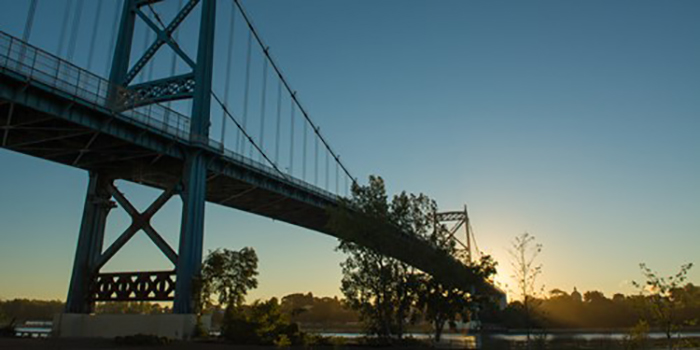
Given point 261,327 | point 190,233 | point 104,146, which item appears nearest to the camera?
point 261,327

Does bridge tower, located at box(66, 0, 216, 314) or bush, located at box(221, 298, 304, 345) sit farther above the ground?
bridge tower, located at box(66, 0, 216, 314)

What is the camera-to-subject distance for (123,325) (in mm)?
33594

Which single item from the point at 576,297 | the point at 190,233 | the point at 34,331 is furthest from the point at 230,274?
the point at 576,297

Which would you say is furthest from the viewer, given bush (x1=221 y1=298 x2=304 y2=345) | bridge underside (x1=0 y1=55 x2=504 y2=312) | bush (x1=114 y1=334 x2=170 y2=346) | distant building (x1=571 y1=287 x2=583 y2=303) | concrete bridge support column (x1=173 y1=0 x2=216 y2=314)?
distant building (x1=571 y1=287 x2=583 y2=303)

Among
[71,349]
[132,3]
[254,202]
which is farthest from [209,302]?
Answer: [132,3]

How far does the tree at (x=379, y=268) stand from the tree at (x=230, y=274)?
290 inches

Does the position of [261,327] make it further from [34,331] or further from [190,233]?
[34,331]

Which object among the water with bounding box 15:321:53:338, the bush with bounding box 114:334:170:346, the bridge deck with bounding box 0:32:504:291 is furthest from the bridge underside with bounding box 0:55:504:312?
the bush with bounding box 114:334:170:346

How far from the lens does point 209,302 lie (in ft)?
115

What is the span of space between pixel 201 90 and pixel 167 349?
20.8 m

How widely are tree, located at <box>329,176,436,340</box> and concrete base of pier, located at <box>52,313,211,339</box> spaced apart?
34.3 ft

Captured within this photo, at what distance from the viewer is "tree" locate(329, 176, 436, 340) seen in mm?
35125

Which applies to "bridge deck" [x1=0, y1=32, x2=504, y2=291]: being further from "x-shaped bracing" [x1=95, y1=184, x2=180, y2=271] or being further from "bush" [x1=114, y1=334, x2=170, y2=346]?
"bush" [x1=114, y1=334, x2=170, y2=346]

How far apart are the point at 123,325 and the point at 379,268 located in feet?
56.7
